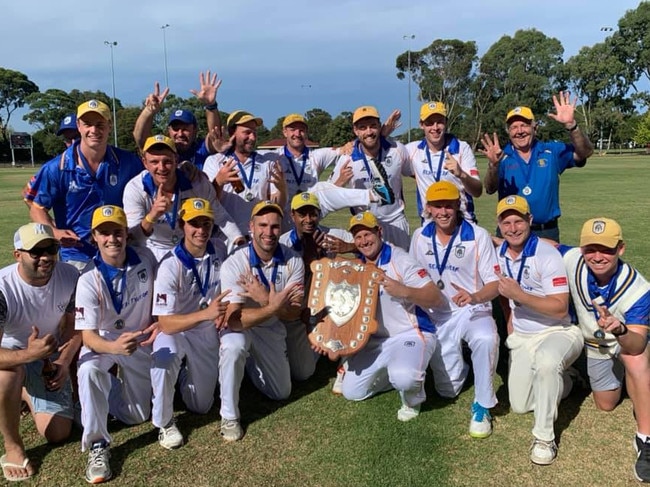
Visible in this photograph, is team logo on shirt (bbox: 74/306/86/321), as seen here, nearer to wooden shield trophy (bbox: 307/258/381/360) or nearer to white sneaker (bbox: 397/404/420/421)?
wooden shield trophy (bbox: 307/258/381/360)

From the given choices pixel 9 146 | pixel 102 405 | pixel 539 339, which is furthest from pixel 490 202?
pixel 9 146

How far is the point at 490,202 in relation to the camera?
21516 millimetres

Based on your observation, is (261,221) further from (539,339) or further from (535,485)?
(535,485)

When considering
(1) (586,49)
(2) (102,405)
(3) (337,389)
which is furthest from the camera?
(1) (586,49)

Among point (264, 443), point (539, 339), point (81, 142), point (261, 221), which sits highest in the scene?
point (81, 142)

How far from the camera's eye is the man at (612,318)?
4.16 metres

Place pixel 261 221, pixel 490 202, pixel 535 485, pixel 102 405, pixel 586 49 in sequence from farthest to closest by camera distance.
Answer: pixel 586 49 < pixel 490 202 < pixel 261 221 < pixel 102 405 < pixel 535 485

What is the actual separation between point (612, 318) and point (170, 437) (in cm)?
359

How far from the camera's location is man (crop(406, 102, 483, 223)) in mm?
6504

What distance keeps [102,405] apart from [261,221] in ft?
6.78

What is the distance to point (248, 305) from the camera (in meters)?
5.27

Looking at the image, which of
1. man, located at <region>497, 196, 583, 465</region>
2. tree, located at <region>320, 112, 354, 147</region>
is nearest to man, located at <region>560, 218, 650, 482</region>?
man, located at <region>497, 196, 583, 465</region>

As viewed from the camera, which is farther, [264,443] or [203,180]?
[203,180]

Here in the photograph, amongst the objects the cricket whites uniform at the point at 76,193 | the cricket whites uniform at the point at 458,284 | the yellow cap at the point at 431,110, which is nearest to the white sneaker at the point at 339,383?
the cricket whites uniform at the point at 458,284
